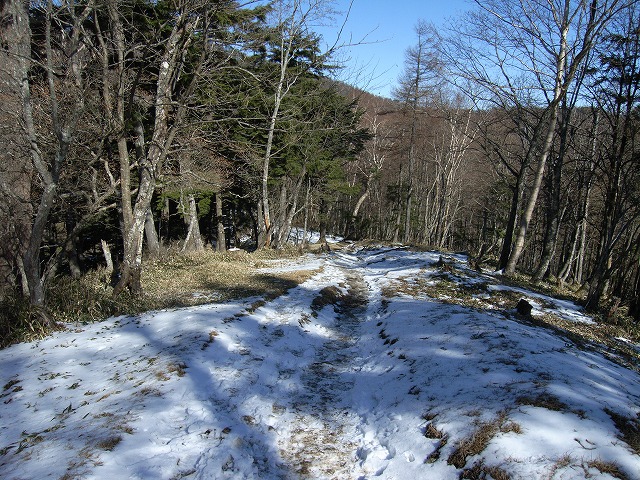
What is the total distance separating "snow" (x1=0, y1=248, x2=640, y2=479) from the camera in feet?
11.8

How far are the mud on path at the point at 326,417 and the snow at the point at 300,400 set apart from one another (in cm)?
2

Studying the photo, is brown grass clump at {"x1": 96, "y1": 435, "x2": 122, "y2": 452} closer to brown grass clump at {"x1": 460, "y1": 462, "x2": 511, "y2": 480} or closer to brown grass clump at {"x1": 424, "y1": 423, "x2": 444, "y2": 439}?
brown grass clump at {"x1": 424, "y1": 423, "x2": 444, "y2": 439}

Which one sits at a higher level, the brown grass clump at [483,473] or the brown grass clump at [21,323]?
the brown grass clump at [483,473]

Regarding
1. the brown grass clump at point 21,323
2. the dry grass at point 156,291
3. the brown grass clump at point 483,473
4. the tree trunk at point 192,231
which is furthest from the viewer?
the tree trunk at point 192,231

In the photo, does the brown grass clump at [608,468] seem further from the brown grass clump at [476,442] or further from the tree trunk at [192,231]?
the tree trunk at [192,231]

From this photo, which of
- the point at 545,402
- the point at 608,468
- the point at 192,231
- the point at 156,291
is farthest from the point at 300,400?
the point at 192,231

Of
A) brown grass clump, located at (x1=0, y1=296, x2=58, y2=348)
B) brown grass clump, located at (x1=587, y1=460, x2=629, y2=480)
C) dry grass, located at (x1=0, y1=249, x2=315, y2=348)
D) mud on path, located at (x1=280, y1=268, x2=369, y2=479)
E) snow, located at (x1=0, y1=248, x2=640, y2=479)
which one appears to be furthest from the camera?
dry grass, located at (x1=0, y1=249, x2=315, y2=348)

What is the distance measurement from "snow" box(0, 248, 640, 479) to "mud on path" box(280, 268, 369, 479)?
0.07 feet

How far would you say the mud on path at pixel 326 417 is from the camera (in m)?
3.95

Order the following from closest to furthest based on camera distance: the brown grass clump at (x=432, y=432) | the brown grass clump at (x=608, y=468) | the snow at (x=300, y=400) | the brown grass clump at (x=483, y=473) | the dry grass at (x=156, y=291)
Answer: the brown grass clump at (x=608, y=468) → the brown grass clump at (x=483, y=473) → the snow at (x=300, y=400) → the brown grass clump at (x=432, y=432) → the dry grass at (x=156, y=291)

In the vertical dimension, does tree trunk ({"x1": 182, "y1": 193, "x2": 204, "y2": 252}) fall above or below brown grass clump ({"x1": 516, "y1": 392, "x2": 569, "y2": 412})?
below

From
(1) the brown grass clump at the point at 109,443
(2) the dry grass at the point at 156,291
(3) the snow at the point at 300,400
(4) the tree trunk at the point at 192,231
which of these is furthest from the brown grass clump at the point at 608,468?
(4) the tree trunk at the point at 192,231

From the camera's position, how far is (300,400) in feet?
17.0

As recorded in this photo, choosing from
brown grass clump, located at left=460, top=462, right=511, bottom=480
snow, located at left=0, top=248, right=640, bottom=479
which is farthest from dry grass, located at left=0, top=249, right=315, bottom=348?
brown grass clump, located at left=460, top=462, right=511, bottom=480
